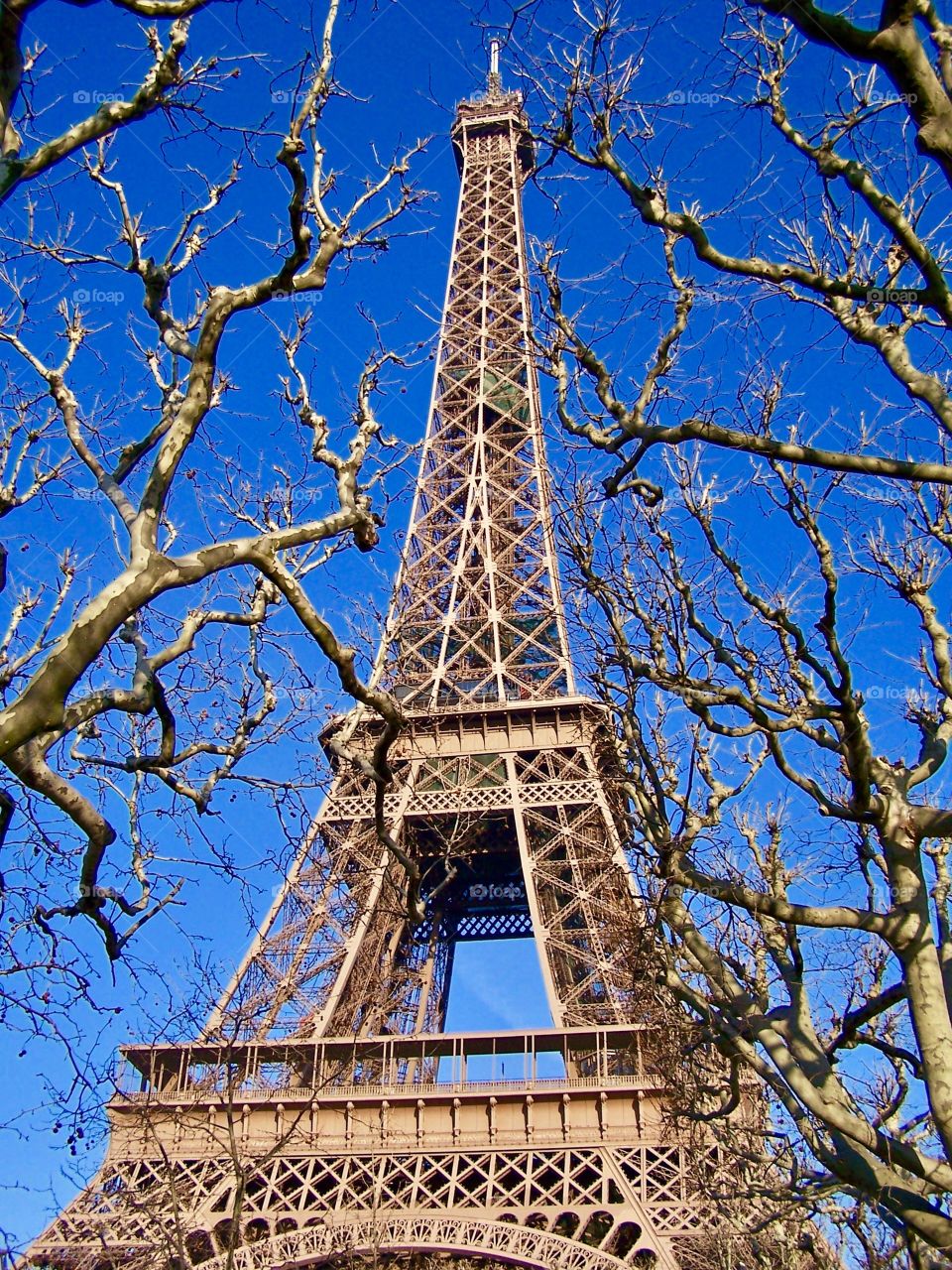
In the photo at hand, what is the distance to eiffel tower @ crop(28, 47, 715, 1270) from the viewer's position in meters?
20.4

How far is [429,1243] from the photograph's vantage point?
20781 mm

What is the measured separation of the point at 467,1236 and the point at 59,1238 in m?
7.26

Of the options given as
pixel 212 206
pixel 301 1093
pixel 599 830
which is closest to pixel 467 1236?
pixel 301 1093

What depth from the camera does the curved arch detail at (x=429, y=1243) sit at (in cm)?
1988

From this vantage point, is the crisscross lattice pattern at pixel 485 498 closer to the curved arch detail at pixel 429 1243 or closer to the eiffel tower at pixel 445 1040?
the eiffel tower at pixel 445 1040

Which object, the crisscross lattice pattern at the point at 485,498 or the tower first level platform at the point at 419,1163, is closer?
the tower first level platform at the point at 419,1163

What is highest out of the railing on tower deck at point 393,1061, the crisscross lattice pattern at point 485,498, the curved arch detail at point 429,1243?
the crisscross lattice pattern at point 485,498

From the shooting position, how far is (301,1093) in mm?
24656

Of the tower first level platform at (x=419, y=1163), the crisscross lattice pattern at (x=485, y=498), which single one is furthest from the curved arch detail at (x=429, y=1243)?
the crisscross lattice pattern at (x=485, y=498)

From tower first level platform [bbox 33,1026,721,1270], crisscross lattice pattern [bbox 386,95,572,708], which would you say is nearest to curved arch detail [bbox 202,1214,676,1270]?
tower first level platform [bbox 33,1026,721,1270]

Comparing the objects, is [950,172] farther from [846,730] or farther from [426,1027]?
[426,1027]

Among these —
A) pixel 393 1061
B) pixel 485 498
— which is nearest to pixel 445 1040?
pixel 393 1061

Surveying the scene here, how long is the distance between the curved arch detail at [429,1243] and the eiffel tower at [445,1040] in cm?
5

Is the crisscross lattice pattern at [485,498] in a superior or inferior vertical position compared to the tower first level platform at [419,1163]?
superior
